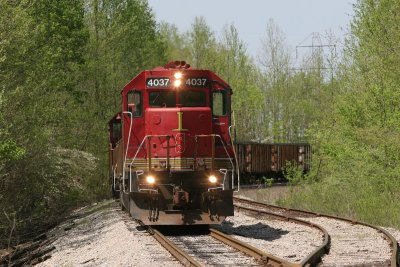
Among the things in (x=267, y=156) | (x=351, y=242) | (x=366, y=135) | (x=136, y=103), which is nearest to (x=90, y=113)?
(x=267, y=156)

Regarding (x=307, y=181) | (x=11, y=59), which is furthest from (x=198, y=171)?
(x=307, y=181)

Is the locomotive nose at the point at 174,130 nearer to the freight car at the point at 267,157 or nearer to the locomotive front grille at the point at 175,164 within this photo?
the locomotive front grille at the point at 175,164

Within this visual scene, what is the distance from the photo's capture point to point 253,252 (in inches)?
458

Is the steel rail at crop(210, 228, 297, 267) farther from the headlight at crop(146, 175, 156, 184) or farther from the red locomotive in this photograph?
the headlight at crop(146, 175, 156, 184)

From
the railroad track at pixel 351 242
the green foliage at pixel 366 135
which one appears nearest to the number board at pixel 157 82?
the railroad track at pixel 351 242

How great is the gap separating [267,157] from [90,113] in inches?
522

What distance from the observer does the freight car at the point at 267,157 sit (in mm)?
40250

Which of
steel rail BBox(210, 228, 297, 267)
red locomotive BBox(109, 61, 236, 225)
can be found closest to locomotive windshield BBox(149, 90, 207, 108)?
red locomotive BBox(109, 61, 236, 225)

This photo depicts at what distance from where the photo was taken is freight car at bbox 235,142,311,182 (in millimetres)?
40250

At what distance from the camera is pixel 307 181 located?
26438 mm

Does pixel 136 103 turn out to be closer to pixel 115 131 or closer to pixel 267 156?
pixel 115 131

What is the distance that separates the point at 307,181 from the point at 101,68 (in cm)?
Result: 1363

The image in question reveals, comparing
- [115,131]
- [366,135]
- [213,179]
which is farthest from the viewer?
[115,131]

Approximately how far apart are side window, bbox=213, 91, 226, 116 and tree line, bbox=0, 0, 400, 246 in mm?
5007
